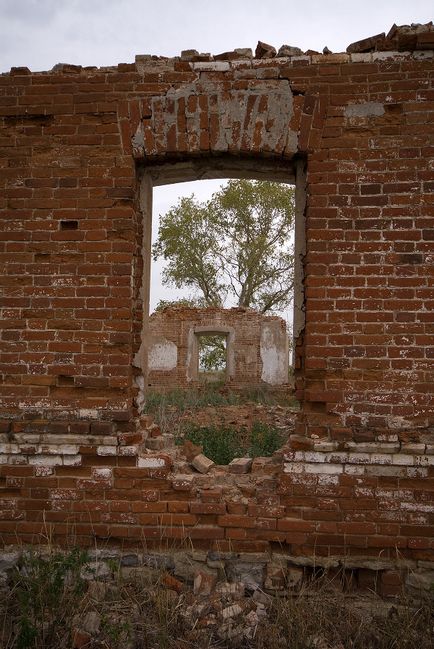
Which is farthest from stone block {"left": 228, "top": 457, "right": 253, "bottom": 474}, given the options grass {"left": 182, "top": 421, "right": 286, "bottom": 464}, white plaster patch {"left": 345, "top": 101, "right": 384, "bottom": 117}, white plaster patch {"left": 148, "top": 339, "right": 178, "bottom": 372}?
white plaster patch {"left": 148, "top": 339, "right": 178, "bottom": 372}

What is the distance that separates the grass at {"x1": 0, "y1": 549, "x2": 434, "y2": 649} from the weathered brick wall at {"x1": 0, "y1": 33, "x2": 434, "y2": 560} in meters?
0.28

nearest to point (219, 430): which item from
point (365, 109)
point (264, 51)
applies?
point (365, 109)

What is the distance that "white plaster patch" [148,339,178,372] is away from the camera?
15.2 meters

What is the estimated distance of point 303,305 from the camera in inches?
131

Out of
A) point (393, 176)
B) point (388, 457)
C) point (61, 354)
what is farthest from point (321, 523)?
point (393, 176)

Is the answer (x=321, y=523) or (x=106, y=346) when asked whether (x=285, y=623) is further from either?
(x=106, y=346)

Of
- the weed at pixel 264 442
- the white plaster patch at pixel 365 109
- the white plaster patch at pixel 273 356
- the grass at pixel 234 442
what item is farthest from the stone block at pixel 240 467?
the white plaster patch at pixel 273 356

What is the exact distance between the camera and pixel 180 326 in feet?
50.0

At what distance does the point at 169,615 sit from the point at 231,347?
1253 cm

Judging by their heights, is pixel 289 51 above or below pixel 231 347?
above

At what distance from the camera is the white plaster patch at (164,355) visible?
50.0 ft

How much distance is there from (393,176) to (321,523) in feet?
7.61

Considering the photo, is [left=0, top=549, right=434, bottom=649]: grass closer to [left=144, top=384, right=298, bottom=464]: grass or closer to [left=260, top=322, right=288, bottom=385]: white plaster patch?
[left=144, top=384, right=298, bottom=464]: grass

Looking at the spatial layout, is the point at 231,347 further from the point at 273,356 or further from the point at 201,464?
the point at 201,464
